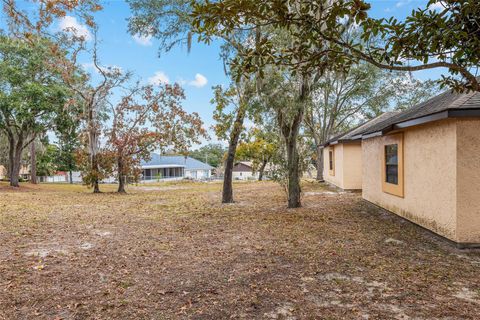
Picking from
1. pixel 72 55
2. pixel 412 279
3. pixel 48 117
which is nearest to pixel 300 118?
pixel 412 279

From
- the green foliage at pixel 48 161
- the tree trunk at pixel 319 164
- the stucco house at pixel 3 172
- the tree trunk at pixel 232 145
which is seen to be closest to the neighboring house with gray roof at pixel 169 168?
the green foliage at pixel 48 161

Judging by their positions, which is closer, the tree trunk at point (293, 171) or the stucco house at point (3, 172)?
the tree trunk at point (293, 171)

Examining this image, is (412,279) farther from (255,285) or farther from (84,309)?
(84,309)

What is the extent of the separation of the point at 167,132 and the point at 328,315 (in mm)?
16941

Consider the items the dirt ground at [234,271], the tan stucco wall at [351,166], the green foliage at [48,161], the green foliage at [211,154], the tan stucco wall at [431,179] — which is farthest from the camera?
the green foliage at [211,154]

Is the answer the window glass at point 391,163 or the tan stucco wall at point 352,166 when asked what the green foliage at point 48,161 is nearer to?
the tan stucco wall at point 352,166

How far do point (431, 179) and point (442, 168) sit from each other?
1.77 ft

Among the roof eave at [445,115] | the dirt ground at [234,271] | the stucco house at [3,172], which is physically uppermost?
the roof eave at [445,115]

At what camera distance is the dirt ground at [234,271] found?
11.1 ft

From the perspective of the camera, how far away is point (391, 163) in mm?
9031

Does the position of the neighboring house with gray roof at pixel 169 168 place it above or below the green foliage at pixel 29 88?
below

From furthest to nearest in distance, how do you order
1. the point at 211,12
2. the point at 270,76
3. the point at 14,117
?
the point at 14,117
the point at 270,76
the point at 211,12

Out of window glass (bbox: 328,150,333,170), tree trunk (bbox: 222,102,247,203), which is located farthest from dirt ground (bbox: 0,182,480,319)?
window glass (bbox: 328,150,333,170)

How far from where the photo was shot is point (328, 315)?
10.6 ft
